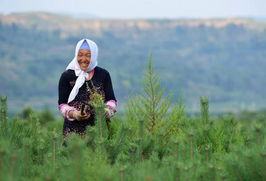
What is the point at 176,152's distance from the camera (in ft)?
12.2

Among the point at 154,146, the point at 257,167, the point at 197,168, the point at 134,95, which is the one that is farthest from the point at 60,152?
the point at 134,95

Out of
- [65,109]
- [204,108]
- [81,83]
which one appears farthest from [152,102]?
[65,109]

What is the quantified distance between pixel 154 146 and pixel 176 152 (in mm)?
494

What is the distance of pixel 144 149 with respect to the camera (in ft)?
13.6

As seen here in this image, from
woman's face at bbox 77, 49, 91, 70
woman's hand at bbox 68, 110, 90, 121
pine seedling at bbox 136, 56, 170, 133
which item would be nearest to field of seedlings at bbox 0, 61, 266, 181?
pine seedling at bbox 136, 56, 170, 133

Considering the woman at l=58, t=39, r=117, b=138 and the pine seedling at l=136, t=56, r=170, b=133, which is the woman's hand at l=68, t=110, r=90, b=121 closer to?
the woman at l=58, t=39, r=117, b=138

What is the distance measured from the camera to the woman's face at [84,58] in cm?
566

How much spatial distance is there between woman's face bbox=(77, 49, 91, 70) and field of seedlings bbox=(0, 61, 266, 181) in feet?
1.80

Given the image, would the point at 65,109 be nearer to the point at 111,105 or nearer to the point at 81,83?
the point at 81,83

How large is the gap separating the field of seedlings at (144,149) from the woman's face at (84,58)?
549 mm

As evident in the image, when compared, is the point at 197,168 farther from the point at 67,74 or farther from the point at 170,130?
the point at 67,74

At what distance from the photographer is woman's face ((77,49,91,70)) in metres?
5.66

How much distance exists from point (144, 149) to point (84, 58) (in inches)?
68.5

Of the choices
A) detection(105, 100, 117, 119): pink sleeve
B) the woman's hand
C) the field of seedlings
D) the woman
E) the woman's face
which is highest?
the woman's face
